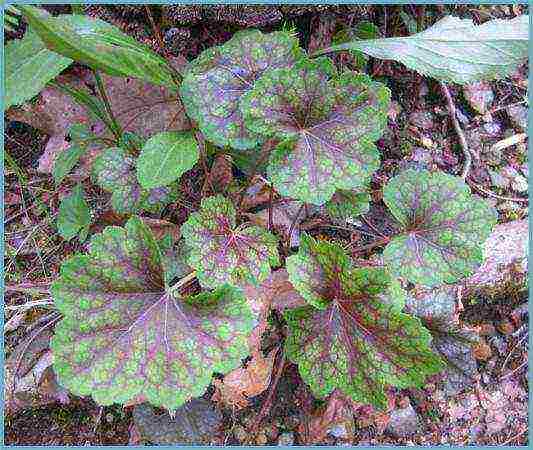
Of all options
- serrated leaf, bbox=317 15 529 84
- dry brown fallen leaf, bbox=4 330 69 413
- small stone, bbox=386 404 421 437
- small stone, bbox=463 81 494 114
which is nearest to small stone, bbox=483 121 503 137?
small stone, bbox=463 81 494 114

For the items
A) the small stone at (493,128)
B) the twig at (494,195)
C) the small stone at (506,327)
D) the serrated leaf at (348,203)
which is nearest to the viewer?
the serrated leaf at (348,203)

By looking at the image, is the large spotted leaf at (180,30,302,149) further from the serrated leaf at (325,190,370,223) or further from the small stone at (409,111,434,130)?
the small stone at (409,111,434,130)

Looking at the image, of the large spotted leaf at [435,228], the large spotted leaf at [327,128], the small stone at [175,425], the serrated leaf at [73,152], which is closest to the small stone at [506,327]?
the large spotted leaf at [435,228]

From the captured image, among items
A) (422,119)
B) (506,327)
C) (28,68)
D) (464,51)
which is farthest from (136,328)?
(422,119)

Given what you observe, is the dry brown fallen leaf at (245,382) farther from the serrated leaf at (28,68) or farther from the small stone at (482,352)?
the serrated leaf at (28,68)

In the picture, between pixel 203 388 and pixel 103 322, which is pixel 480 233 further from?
pixel 103 322

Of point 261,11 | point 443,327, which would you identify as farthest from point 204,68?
point 443,327
